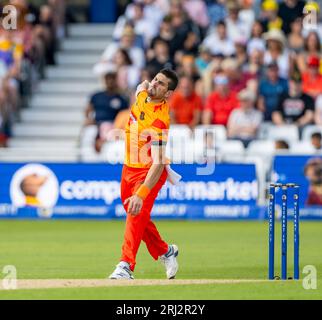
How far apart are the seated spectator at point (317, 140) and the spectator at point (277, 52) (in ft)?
8.77

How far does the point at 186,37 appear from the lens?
2845 cm

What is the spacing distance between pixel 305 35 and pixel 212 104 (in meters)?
2.93

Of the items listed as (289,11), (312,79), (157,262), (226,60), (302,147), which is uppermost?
(289,11)

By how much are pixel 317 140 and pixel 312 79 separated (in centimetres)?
246

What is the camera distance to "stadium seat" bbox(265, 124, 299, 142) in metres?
26.1

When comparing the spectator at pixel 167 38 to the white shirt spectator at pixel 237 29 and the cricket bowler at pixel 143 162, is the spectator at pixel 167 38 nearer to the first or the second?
the white shirt spectator at pixel 237 29

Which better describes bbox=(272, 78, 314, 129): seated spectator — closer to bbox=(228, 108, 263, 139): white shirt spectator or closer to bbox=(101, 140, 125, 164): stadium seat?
bbox=(228, 108, 263, 139): white shirt spectator

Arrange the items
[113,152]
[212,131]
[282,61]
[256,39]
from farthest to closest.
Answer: [256,39]
[282,61]
[212,131]
[113,152]

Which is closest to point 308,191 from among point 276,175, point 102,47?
point 276,175

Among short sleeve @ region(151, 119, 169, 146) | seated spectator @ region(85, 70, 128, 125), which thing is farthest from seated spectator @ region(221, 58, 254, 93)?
short sleeve @ region(151, 119, 169, 146)

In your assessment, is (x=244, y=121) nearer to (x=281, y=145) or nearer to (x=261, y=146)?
(x=261, y=146)

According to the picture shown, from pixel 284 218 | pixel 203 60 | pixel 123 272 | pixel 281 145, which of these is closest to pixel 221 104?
pixel 281 145

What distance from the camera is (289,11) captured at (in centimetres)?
2862
